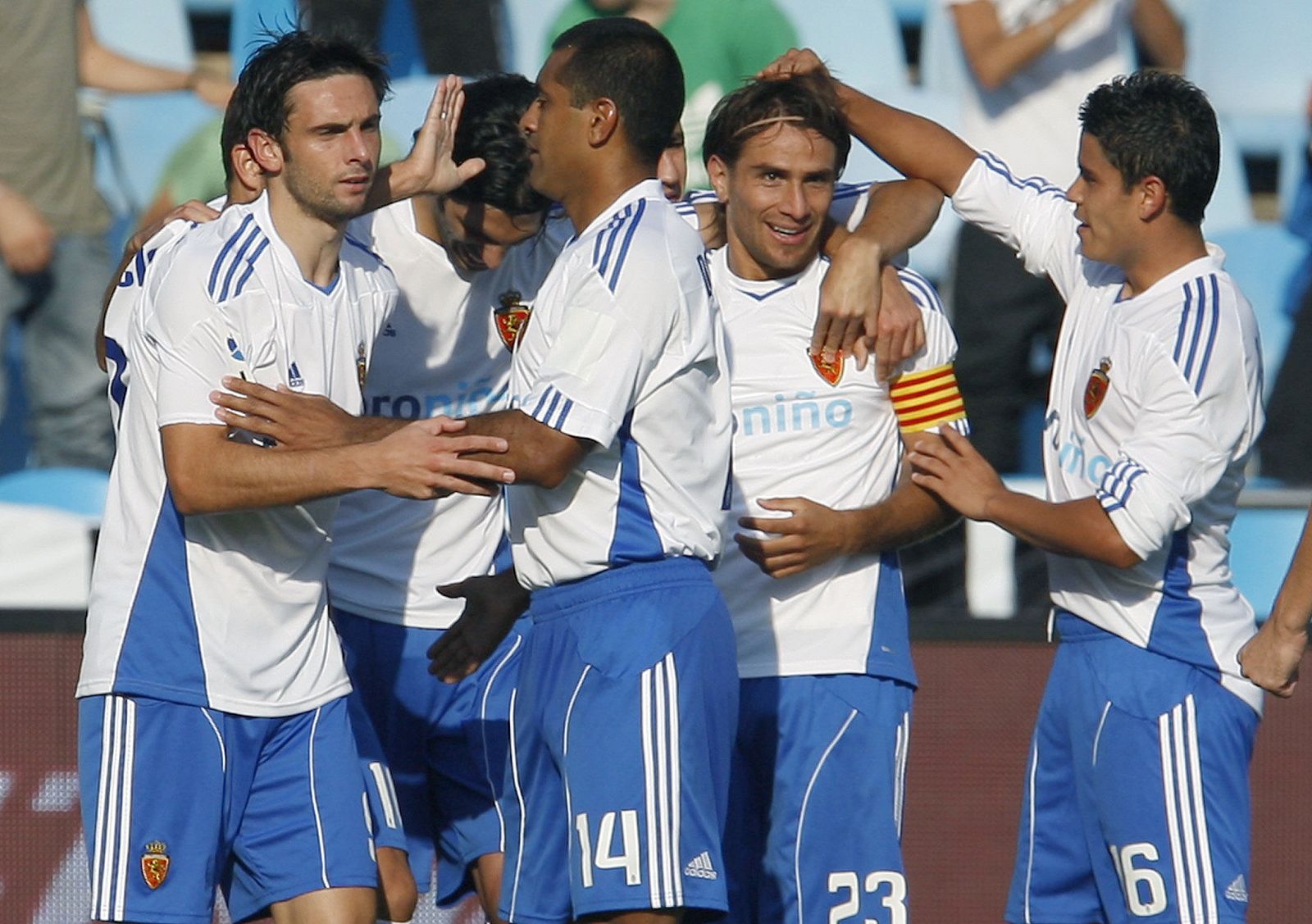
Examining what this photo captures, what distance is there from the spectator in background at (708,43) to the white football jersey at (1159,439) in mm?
2336

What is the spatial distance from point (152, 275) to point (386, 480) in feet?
2.31

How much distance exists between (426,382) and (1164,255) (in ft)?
5.65

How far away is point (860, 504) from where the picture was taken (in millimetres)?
4066

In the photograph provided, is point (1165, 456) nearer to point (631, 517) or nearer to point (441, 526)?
point (631, 517)

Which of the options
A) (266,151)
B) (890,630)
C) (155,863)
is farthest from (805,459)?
(155,863)

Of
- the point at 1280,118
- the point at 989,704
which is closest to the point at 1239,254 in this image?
the point at 1280,118

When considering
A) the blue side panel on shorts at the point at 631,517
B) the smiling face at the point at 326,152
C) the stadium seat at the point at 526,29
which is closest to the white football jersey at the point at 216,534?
the smiling face at the point at 326,152

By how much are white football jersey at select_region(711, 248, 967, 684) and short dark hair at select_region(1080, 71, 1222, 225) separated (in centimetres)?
57

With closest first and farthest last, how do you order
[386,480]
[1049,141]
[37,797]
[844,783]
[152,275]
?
1. [386,480]
2. [152,275]
3. [844,783]
4. [37,797]
5. [1049,141]

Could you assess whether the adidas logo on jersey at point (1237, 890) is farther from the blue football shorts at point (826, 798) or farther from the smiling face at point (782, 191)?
the smiling face at point (782, 191)

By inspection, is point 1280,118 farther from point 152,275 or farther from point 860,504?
point 152,275

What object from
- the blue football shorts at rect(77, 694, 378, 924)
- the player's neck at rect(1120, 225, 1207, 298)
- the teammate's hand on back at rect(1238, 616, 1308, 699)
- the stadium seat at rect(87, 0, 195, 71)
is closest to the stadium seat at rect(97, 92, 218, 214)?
the stadium seat at rect(87, 0, 195, 71)

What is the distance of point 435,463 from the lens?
343 cm

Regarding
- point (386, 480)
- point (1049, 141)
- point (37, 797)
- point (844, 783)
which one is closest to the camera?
point (386, 480)
